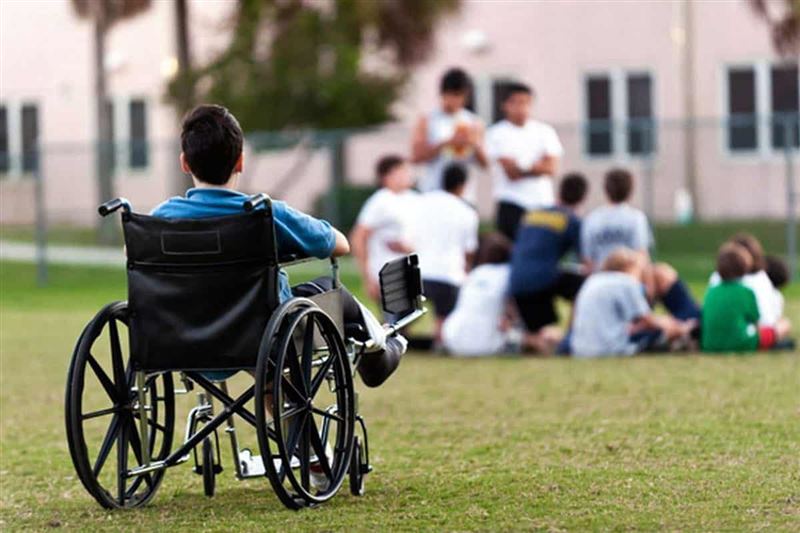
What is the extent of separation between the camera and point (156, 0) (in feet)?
112

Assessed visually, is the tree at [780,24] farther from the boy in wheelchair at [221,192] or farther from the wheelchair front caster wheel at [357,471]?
the boy in wheelchair at [221,192]

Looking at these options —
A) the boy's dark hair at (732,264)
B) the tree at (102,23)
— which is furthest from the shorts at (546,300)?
the tree at (102,23)

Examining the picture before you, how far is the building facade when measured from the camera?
24266mm

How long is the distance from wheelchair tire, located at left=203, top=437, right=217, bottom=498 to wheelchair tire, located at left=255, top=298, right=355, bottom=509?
0.81ft

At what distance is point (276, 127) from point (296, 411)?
24.6 meters

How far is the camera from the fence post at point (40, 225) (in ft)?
80.4

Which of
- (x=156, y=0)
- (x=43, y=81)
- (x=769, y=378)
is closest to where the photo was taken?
(x=769, y=378)

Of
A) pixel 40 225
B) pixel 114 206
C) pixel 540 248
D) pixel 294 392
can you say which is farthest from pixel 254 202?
pixel 40 225

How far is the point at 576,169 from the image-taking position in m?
24.3

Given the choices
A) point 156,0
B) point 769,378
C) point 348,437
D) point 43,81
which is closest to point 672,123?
point 769,378

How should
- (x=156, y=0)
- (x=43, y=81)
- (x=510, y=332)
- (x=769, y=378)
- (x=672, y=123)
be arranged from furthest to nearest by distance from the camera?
(x=43, y=81) < (x=156, y=0) < (x=672, y=123) < (x=510, y=332) < (x=769, y=378)

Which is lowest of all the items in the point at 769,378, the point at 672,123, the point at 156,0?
the point at 769,378

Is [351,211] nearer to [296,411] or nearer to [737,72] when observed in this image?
[737,72]

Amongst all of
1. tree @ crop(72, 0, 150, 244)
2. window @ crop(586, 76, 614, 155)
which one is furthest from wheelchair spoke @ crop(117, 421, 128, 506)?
window @ crop(586, 76, 614, 155)
